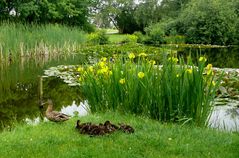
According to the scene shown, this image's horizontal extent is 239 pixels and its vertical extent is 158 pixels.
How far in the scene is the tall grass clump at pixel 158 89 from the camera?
6.70 metres

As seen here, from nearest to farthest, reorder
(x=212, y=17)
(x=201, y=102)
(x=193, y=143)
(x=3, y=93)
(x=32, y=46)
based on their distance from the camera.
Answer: (x=193, y=143) < (x=201, y=102) < (x=3, y=93) < (x=32, y=46) < (x=212, y=17)

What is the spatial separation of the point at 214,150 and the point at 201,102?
1.61 metres

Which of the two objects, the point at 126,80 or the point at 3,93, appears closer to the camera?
the point at 126,80

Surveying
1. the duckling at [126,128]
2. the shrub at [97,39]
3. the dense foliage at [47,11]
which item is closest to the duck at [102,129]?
the duckling at [126,128]

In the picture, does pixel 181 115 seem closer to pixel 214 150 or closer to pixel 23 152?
pixel 214 150

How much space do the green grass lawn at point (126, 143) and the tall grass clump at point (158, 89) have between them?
52cm

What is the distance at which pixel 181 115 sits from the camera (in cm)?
687

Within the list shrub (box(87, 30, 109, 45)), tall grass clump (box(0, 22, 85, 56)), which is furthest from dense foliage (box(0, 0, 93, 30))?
tall grass clump (box(0, 22, 85, 56))

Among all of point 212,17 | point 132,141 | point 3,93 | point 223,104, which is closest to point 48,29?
point 3,93

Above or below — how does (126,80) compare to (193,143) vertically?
above

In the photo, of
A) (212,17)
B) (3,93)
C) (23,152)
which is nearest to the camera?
(23,152)

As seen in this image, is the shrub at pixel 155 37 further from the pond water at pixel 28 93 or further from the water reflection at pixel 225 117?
the water reflection at pixel 225 117

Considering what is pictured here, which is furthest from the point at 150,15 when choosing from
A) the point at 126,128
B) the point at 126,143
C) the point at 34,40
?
the point at 126,143

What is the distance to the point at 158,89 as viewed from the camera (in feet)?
22.6
